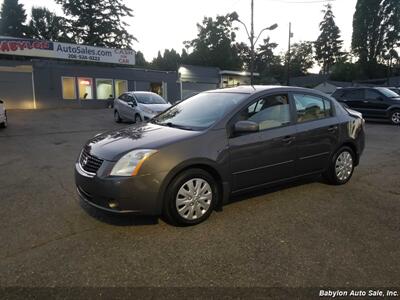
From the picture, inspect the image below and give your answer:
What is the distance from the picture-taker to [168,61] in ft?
232

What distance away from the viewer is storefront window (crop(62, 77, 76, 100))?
24188 millimetres

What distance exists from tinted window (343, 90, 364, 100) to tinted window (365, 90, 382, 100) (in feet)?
0.66

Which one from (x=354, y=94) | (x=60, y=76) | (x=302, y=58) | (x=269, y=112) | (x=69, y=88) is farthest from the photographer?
(x=302, y=58)

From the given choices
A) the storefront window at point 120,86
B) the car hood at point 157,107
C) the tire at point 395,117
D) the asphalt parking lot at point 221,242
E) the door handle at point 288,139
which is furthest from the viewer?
the storefront window at point 120,86

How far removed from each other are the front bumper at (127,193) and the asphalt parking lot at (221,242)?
0.96 feet

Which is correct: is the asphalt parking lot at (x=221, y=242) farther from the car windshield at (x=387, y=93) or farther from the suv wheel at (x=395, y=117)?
the car windshield at (x=387, y=93)

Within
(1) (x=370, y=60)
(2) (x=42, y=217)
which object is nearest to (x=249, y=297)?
(2) (x=42, y=217)

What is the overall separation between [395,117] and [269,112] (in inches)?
478

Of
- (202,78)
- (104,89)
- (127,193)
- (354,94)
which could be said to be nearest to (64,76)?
(104,89)

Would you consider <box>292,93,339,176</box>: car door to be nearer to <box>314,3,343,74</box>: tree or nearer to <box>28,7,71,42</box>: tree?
<box>28,7,71,42</box>: tree

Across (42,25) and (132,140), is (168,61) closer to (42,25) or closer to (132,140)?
(42,25)

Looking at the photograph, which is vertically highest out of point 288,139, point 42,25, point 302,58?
point 42,25

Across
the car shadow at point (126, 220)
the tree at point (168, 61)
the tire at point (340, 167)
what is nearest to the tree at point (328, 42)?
the tree at point (168, 61)

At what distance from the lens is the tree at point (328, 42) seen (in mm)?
77500
